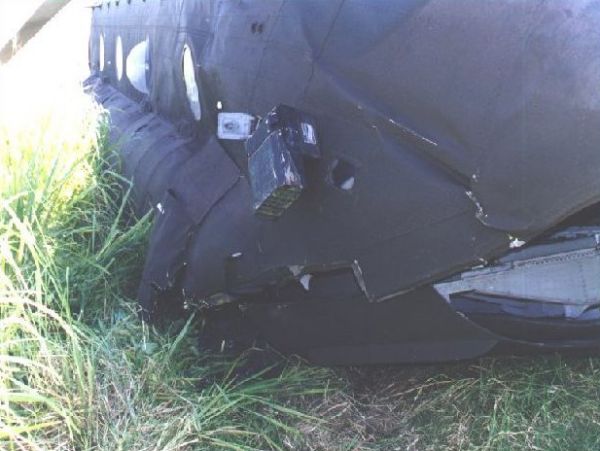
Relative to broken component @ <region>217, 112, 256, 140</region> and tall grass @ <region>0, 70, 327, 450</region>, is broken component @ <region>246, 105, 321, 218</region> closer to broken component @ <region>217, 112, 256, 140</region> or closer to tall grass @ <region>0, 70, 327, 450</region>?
broken component @ <region>217, 112, 256, 140</region>

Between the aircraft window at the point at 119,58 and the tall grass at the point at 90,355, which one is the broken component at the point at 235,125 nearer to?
the tall grass at the point at 90,355

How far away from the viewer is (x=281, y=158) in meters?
2.04

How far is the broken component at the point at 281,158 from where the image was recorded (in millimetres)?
2035

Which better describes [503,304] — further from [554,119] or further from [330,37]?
[330,37]

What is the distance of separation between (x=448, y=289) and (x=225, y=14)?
4.05 feet

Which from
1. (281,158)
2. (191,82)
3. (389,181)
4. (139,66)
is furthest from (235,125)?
(139,66)

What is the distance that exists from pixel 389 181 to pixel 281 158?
31 cm

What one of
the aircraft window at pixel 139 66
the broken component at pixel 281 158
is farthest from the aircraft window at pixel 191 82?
the aircraft window at pixel 139 66

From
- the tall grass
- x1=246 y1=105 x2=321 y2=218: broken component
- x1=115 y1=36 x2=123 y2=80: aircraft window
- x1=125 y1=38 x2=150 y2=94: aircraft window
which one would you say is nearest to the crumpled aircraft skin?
x1=246 y1=105 x2=321 y2=218: broken component

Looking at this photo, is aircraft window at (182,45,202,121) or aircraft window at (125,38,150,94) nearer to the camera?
aircraft window at (182,45,202,121)

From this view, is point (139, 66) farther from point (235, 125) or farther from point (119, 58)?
point (235, 125)

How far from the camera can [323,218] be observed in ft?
7.03

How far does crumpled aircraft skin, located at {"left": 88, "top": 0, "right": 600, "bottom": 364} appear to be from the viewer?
165cm

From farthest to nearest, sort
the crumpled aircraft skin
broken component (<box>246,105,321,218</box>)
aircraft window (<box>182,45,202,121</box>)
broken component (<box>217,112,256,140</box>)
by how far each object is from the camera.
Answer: aircraft window (<box>182,45,202,121</box>), broken component (<box>217,112,256,140</box>), broken component (<box>246,105,321,218</box>), the crumpled aircraft skin
